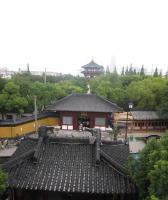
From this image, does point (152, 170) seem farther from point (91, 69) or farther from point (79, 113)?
point (91, 69)

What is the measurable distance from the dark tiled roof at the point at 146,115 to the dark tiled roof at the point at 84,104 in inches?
133

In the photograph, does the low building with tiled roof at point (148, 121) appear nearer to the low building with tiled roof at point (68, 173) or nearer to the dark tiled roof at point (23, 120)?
the dark tiled roof at point (23, 120)

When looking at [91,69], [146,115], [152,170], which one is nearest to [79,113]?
[146,115]

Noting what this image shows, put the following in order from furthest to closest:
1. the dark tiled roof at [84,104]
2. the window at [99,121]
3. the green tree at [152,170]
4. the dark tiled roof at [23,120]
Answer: the window at [99,121] → the dark tiled roof at [84,104] → the dark tiled roof at [23,120] → the green tree at [152,170]

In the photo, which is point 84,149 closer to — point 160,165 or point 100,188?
point 100,188

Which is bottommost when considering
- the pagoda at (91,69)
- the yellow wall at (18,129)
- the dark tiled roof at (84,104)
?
the yellow wall at (18,129)

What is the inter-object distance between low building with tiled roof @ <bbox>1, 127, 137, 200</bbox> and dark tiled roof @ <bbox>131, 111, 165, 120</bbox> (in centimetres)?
2277

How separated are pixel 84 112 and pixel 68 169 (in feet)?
73.0

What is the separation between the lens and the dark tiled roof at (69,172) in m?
11.6

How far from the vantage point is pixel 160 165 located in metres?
10.0

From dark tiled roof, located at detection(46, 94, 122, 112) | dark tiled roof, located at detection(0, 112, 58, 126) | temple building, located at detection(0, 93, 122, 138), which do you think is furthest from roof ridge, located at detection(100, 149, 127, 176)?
dark tiled roof, located at detection(46, 94, 122, 112)

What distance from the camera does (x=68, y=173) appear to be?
12.1m

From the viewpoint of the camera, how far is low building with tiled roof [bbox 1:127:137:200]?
11.6 m

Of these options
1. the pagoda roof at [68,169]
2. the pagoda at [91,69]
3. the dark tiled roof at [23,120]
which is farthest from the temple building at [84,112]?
the pagoda at [91,69]
